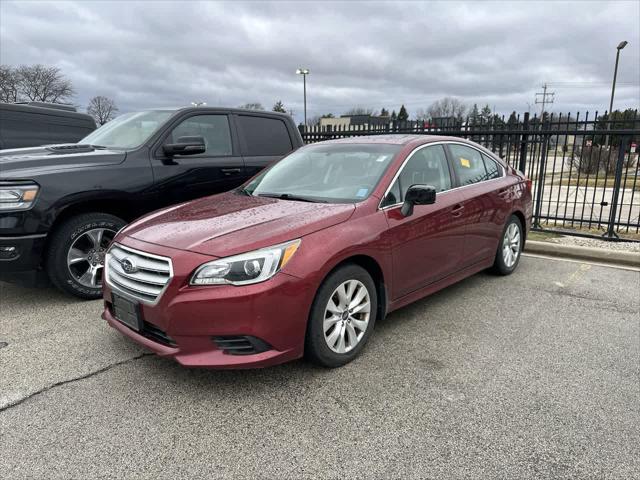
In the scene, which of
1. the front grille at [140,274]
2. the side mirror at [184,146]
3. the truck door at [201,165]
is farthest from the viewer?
the truck door at [201,165]

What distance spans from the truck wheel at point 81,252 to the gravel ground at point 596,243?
235 inches

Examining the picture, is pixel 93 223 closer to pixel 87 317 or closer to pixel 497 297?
pixel 87 317

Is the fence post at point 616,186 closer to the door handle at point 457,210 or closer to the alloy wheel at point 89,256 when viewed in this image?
the door handle at point 457,210

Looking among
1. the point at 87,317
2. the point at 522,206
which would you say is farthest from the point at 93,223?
the point at 522,206

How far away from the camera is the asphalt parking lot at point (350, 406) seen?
2326 mm

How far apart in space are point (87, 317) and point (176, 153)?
1.76m

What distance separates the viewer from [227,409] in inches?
109

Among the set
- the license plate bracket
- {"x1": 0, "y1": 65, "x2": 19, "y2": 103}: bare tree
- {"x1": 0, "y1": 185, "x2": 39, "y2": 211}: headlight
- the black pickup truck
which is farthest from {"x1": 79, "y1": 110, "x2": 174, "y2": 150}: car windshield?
{"x1": 0, "y1": 65, "x2": 19, "y2": 103}: bare tree

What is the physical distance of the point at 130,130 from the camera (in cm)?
519

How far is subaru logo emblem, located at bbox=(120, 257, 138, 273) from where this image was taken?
295 centimetres

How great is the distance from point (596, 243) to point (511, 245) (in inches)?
91.9

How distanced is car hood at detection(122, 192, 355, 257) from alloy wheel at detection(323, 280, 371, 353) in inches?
18.7

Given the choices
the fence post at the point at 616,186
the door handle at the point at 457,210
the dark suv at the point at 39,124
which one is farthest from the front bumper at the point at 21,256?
the fence post at the point at 616,186

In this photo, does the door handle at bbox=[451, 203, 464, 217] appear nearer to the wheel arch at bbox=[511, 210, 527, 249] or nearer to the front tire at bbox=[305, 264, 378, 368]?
the front tire at bbox=[305, 264, 378, 368]
